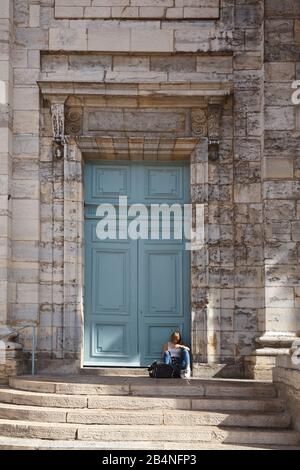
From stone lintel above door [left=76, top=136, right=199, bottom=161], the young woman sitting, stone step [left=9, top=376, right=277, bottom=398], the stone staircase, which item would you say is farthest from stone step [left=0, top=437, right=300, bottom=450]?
stone lintel above door [left=76, top=136, right=199, bottom=161]

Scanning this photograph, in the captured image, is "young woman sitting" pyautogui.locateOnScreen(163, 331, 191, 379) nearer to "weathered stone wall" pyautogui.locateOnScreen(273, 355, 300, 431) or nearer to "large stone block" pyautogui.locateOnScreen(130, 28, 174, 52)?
"weathered stone wall" pyautogui.locateOnScreen(273, 355, 300, 431)

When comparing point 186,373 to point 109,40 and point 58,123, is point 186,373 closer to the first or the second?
point 58,123

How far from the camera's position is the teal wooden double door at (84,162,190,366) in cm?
1117

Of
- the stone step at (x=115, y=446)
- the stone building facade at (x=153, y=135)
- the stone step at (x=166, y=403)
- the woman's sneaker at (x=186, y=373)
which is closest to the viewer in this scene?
the stone step at (x=115, y=446)

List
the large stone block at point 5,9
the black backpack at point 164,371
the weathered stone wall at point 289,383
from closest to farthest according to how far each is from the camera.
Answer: the weathered stone wall at point 289,383 → the black backpack at point 164,371 → the large stone block at point 5,9

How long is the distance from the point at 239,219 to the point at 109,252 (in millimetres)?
1774

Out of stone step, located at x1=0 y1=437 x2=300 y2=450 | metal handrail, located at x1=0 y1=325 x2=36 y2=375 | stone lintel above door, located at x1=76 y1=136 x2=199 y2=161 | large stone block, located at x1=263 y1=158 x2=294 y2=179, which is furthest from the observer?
stone lintel above door, located at x1=76 y1=136 x2=199 y2=161

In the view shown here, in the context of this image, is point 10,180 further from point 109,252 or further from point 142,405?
point 142,405

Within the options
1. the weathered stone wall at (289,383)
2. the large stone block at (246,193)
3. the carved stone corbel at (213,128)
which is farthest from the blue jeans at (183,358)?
the carved stone corbel at (213,128)

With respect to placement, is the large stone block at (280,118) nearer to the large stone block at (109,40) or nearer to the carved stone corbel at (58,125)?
the large stone block at (109,40)

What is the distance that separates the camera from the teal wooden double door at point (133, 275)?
11.2 meters

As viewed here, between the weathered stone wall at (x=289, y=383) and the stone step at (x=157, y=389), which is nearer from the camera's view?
the weathered stone wall at (x=289, y=383)

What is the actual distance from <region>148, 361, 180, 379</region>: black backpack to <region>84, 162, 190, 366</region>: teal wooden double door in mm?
1071

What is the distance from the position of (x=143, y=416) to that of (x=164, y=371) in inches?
68.6
